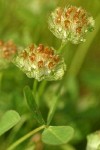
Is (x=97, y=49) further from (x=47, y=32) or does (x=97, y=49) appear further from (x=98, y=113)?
(x=98, y=113)

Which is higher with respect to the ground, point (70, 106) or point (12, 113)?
point (12, 113)

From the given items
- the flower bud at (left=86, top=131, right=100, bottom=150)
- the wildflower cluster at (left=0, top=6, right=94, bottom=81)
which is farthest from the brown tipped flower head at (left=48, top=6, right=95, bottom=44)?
the flower bud at (left=86, top=131, right=100, bottom=150)

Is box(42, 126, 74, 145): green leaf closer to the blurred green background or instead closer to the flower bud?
the flower bud

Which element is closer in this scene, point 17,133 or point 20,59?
point 20,59

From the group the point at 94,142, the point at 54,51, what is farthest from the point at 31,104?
the point at 94,142

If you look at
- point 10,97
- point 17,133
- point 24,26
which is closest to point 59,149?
point 17,133

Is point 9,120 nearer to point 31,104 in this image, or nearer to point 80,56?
point 31,104

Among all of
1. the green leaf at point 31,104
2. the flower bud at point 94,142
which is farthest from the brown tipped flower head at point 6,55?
the flower bud at point 94,142
